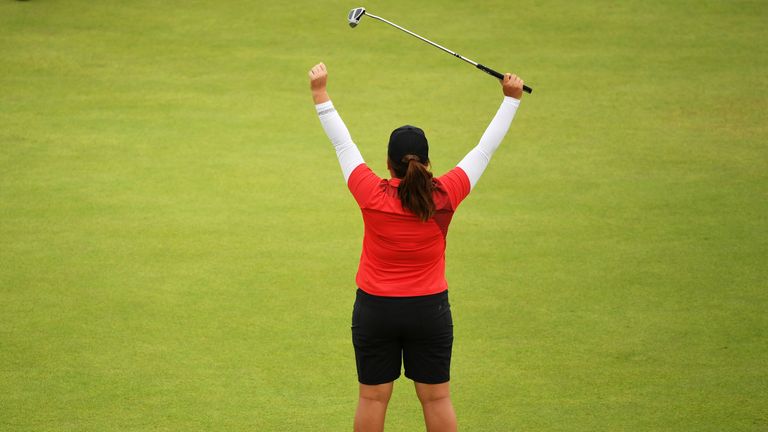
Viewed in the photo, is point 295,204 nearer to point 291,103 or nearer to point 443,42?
point 291,103

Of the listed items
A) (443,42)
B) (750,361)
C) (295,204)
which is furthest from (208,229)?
(443,42)

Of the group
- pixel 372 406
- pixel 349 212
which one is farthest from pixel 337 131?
pixel 349 212

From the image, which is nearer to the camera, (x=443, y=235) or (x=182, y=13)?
(x=443, y=235)

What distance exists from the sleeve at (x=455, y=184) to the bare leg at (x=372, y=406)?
2.26ft

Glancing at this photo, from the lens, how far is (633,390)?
15.6 ft

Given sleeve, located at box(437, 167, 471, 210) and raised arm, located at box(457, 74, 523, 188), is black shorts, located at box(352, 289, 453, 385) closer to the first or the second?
sleeve, located at box(437, 167, 471, 210)

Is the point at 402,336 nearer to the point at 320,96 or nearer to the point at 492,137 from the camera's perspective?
the point at 492,137

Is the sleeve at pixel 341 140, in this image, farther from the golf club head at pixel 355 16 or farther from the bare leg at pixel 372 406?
the golf club head at pixel 355 16

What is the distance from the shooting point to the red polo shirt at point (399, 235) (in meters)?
3.44

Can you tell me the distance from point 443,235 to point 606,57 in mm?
7327

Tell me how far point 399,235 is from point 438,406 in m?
0.64

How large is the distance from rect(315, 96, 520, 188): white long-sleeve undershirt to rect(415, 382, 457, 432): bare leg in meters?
0.72

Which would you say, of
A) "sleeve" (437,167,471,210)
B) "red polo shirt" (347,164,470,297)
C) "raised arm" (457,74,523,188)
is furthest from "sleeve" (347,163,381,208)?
"raised arm" (457,74,523,188)

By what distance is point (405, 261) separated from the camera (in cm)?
348
